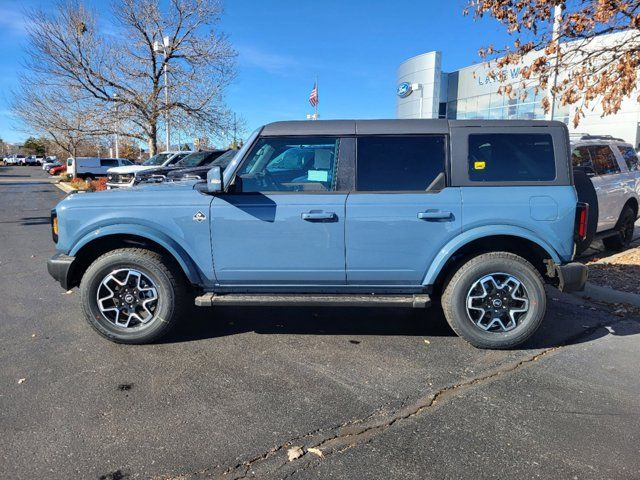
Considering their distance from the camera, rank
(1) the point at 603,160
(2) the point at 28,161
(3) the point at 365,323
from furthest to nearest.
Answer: (2) the point at 28,161, (1) the point at 603,160, (3) the point at 365,323

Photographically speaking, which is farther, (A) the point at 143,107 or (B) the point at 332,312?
(A) the point at 143,107

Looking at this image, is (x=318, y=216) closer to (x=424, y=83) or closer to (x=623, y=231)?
(x=623, y=231)

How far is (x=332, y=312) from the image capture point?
4.95 meters

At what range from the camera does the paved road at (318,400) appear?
2.51 metres

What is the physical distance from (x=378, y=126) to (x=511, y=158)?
1.17 m

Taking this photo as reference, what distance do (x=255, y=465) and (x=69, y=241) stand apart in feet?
8.65

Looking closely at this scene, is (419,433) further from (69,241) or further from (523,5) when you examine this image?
(523,5)

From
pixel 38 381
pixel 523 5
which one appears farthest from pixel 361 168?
pixel 523 5

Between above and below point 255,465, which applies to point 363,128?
above

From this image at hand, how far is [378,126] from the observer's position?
3973 mm

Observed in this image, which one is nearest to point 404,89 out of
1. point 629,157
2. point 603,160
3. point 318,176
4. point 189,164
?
point 189,164

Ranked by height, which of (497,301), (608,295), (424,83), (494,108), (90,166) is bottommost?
(608,295)

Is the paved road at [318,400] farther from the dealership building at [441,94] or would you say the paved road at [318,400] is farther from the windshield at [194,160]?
the dealership building at [441,94]

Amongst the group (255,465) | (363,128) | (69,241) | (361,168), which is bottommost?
(255,465)
